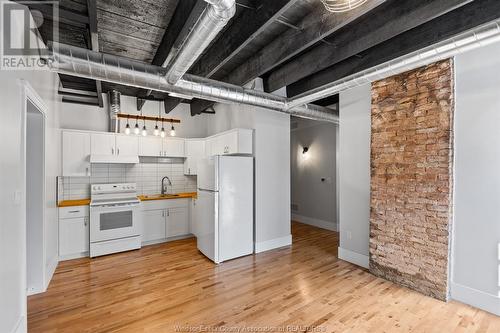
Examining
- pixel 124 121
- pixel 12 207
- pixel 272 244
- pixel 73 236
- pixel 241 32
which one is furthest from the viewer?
pixel 124 121

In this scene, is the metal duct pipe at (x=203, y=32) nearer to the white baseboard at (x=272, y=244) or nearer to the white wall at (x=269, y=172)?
the white wall at (x=269, y=172)

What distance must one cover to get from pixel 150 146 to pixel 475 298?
222 inches

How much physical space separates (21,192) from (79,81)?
2.95 meters

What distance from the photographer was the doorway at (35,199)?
2.91 metres

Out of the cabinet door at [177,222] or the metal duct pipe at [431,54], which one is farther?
the cabinet door at [177,222]

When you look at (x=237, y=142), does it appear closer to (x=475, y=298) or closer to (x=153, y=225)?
(x=153, y=225)

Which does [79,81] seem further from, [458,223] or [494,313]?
[494,313]

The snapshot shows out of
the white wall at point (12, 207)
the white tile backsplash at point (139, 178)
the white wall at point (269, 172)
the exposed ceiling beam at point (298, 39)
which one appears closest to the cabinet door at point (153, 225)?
the white tile backsplash at point (139, 178)

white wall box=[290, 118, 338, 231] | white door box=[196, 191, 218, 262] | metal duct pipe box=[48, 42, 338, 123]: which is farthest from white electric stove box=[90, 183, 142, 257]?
white wall box=[290, 118, 338, 231]

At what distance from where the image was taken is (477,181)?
267 centimetres

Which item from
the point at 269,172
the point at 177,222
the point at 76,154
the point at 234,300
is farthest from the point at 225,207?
the point at 76,154

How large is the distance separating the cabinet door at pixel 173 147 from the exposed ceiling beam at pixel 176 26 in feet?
7.17

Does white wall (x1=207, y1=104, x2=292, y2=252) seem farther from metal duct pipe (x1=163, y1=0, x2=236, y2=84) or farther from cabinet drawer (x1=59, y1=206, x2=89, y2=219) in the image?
cabinet drawer (x1=59, y1=206, x2=89, y2=219)

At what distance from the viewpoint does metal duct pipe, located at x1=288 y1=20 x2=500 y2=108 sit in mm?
2055
